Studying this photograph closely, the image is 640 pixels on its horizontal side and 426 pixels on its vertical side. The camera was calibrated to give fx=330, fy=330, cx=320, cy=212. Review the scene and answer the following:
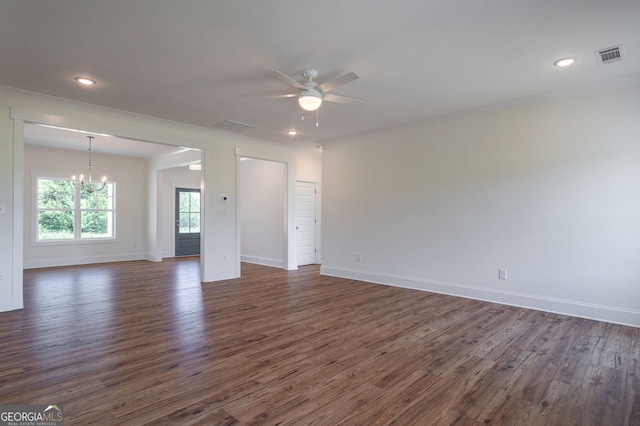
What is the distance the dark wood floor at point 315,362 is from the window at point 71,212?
388 cm

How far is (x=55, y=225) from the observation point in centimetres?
776

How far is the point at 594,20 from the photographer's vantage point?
259 cm

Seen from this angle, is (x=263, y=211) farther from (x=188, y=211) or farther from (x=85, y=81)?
(x=85, y=81)

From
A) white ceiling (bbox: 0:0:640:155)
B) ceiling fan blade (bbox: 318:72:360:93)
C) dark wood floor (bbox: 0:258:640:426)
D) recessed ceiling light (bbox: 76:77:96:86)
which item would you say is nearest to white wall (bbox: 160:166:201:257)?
dark wood floor (bbox: 0:258:640:426)

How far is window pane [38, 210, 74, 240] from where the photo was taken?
24.8ft

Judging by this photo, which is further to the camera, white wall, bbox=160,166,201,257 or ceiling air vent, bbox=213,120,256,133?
white wall, bbox=160,166,201,257

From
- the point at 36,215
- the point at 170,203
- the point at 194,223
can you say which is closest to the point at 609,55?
the point at 170,203

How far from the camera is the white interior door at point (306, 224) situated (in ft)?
25.7

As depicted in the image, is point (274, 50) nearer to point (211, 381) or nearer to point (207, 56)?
point (207, 56)

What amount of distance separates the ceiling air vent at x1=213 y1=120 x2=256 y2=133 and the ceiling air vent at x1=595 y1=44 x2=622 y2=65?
4.55 metres

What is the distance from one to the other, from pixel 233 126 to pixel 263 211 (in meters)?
2.88

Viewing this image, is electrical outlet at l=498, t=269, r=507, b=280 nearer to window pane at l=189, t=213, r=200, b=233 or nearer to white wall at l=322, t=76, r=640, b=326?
white wall at l=322, t=76, r=640, b=326

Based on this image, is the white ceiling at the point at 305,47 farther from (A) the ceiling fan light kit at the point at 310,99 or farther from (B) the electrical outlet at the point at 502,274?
(B) the electrical outlet at the point at 502,274

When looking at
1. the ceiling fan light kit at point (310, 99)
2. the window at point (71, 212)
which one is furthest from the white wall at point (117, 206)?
the ceiling fan light kit at point (310, 99)
